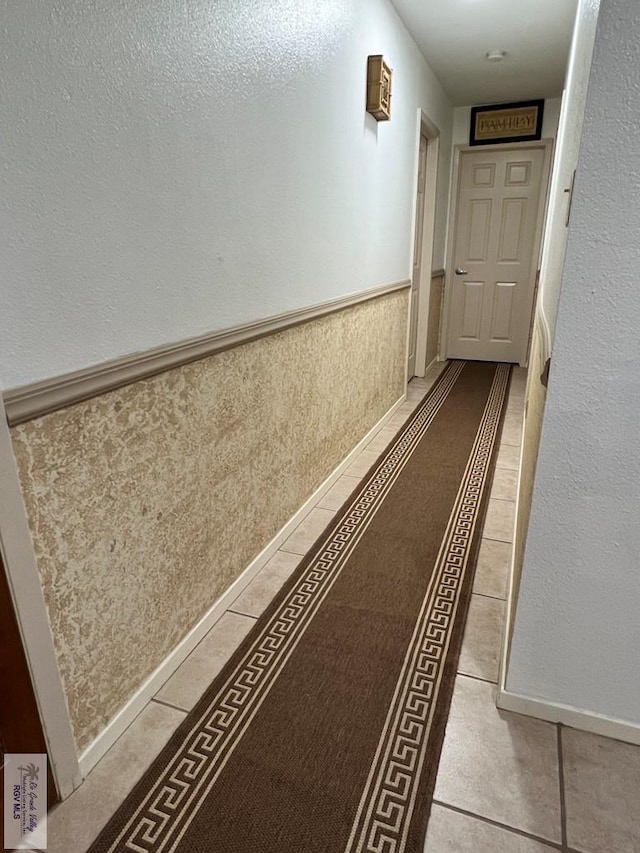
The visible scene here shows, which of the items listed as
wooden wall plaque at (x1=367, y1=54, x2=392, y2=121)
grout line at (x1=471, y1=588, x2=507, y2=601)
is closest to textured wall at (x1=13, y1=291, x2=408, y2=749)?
grout line at (x1=471, y1=588, x2=507, y2=601)

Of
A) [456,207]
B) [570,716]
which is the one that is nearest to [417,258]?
[456,207]

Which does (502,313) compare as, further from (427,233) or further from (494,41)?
(494,41)

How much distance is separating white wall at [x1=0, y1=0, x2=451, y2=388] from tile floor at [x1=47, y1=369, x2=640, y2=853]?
913 mm

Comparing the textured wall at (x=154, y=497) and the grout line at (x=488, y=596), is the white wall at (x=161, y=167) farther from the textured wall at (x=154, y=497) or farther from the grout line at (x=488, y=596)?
the grout line at (x=488, y=596)

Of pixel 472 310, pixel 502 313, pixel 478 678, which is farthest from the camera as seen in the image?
pixel 472 310

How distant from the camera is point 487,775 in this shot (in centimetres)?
117

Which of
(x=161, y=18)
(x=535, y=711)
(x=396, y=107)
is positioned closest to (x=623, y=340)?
(x=535, y=711)

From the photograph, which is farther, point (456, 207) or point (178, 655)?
point (456, 207)

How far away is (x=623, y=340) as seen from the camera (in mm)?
982

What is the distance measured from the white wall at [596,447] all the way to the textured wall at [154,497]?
88cm

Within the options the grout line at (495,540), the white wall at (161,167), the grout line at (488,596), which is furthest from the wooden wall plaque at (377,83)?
the grout line at (488,596)

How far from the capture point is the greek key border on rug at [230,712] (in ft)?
3.51

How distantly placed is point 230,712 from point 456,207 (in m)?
4.70

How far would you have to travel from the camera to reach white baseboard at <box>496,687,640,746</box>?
1247mm
